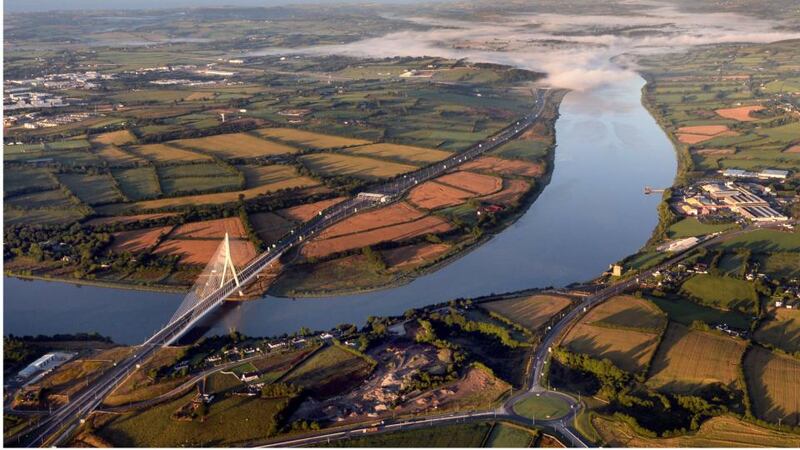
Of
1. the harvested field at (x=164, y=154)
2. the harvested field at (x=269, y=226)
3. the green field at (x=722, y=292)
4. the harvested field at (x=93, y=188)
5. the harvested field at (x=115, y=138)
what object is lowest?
the green field at (x=722, y=292)

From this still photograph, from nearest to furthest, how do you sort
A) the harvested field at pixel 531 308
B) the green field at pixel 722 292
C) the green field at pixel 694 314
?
the green field at pixel 694 314 → the harvested field at pixel 531 308 → the green field at pixel 722 292

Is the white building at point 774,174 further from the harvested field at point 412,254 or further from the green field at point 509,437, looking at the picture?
the green field at point 509,437

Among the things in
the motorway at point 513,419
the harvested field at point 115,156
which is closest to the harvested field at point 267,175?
the harvested field at point 115,156

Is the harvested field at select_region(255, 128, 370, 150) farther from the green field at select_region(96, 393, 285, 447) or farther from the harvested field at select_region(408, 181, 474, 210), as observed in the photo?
the green field at select_region(96, 393, 285, 447)

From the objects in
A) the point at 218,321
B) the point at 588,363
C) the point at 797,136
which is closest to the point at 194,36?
the point at 797,136

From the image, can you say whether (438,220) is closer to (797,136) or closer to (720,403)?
(720,403)

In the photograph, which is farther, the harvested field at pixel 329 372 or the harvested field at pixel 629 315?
the harvested field at pixel 629 315
